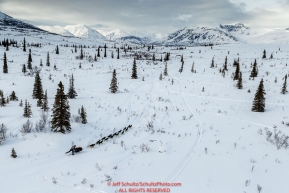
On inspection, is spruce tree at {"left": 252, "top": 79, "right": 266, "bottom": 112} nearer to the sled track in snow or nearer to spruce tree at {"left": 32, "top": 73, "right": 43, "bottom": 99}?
the sled track in snow

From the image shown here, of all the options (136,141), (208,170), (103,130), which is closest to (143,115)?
(103,130)

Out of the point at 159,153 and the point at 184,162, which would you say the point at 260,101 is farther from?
the point at 159,153

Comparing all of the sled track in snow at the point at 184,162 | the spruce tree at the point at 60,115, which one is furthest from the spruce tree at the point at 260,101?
the spruce tree at the point at 60,115

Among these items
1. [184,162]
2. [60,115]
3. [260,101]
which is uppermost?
[260,101]

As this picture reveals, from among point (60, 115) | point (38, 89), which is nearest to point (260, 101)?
point (60, 115)

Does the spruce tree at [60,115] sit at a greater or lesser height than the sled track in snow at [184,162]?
greater

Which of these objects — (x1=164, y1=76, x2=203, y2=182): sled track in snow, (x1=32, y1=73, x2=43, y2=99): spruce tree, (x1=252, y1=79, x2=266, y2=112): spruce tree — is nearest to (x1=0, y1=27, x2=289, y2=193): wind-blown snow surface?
(x1=164, y1=76, x2=203, y2=182): sled track in snow

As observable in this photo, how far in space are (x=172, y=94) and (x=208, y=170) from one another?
17021 millimetres

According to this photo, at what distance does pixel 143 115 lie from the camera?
16141mm

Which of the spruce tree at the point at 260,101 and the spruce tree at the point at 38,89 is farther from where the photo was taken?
the spruce tree at the point at 38,89

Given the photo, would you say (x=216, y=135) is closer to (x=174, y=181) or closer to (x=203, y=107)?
(x=174, y=181)

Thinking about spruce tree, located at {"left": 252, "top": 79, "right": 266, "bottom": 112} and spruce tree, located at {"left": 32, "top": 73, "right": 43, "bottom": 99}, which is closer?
spruce tree, located at {"left": 252, "top": 79, "right": 266, "bottom": 112}

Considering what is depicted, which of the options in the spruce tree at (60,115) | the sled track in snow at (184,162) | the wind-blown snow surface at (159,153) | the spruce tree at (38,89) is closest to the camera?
the wind-blown snow surface at (159,153)

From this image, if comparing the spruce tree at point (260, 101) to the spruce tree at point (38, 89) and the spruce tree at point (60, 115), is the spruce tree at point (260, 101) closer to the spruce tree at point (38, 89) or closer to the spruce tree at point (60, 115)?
the spruce tree at point (60, 115)
